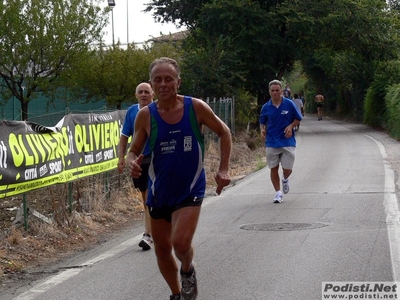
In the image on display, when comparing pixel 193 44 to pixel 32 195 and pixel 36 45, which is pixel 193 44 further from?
pixel 32 195

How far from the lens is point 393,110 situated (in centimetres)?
2906

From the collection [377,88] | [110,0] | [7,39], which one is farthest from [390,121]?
[7,39]

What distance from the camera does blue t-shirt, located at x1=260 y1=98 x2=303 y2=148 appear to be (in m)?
12.5

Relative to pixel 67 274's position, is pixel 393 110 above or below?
above

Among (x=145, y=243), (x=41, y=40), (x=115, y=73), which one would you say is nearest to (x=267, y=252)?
(x=145, y=243)

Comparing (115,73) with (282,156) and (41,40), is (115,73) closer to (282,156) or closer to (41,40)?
(41,40)

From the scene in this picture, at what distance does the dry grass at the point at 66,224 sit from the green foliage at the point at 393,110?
49.2 feet

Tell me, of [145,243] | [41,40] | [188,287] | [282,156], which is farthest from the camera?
[41,40]

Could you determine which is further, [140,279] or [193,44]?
[193,44]

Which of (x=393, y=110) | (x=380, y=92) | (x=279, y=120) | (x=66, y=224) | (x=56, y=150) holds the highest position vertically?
(x=279, y=120)

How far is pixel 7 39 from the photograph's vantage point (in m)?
25.4

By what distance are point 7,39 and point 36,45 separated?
3.28ft

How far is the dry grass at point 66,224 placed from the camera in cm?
881

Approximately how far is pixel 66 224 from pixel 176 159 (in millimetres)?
5025
